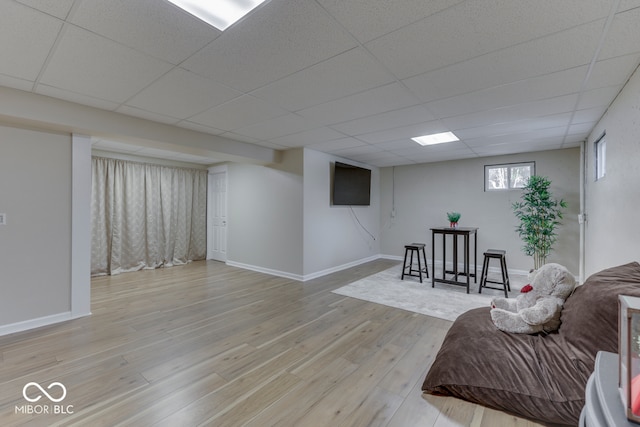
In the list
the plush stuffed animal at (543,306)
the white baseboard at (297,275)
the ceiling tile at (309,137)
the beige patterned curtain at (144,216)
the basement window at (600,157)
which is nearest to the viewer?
the plush stuffed animal at (543,306)

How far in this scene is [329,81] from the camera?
235cm

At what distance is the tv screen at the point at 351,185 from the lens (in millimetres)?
5516

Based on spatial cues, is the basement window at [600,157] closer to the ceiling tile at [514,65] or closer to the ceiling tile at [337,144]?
the ceiling tile at [514,65]

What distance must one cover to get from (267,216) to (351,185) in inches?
73.6

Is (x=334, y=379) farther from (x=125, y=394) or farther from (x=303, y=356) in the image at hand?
(x=125, y=394)

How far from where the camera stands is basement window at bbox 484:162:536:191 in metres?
5.32

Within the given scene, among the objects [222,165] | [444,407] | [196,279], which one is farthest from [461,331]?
[222,165]

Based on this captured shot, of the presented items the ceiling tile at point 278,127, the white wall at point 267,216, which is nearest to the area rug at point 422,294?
the white wall at point 267,216

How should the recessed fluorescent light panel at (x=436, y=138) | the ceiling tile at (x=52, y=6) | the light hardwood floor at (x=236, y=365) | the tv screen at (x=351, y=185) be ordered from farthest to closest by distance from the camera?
the tv screen at (x=351, y=185), the recessed fluorescent light panel at (x=436, y=138), the light hardwood floor at (x=236, y=365), the ceiling tile at (x=52, y=6)

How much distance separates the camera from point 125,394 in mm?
1839

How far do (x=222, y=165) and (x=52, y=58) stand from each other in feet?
15.1

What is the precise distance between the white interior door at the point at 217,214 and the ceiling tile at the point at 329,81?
427 cm

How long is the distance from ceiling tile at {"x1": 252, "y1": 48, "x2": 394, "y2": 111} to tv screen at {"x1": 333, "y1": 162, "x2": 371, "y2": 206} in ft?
8.87

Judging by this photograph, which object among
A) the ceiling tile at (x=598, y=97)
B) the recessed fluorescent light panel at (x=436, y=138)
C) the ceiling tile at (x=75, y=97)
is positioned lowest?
the ceiling tile at (x=75, y=97)
